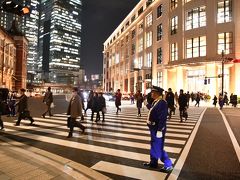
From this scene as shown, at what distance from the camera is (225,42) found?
3819cm

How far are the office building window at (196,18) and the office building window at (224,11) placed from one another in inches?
91.9

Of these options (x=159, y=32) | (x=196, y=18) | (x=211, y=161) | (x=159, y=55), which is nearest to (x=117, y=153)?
(x=211, y=161)

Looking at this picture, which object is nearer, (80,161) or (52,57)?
(80,161)

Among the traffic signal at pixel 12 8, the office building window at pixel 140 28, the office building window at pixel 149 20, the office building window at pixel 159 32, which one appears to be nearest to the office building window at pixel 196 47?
the office building window at pixel 159 32

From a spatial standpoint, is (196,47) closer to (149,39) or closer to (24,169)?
(149,39)

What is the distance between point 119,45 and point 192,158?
8098 centimetres

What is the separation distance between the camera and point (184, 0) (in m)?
43.5

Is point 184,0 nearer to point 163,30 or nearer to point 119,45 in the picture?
point 163,30

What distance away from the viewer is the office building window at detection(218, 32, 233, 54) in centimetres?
3762

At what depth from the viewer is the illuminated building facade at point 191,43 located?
37531mm

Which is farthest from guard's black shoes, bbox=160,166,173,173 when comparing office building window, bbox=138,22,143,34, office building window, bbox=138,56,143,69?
office building window, bbox=138,22,143,34

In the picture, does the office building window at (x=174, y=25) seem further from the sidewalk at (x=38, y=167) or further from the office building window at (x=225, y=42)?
the sidewalk at (x=38, y=167)

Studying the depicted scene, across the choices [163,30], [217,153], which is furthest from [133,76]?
[217,153]

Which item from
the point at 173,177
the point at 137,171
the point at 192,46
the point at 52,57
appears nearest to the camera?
the point at 173,177
